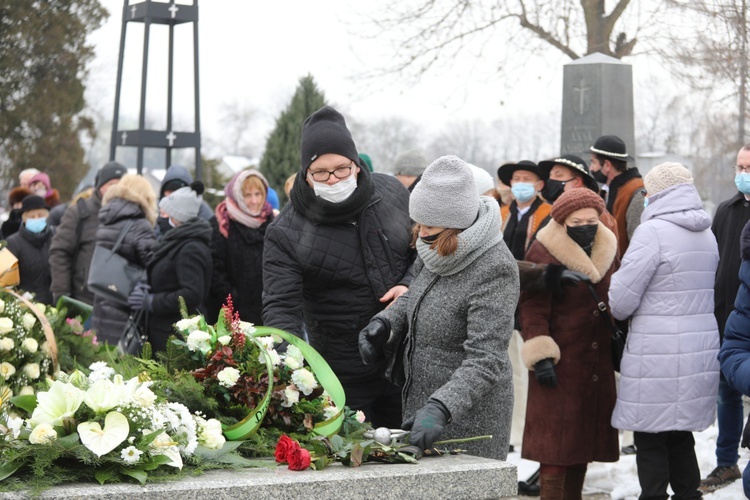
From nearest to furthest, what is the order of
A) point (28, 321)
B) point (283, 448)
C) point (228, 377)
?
point (283, 448)
point (228, 377)
point (28, 321)

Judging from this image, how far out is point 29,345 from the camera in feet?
14.5

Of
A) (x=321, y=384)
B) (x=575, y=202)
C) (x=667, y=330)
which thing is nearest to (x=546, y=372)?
(x=667, y=330)

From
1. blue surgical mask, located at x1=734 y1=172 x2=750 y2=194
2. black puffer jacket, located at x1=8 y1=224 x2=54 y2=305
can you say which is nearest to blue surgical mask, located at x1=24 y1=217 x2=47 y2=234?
black puffer jacket, located at x1=8 y1=224 x2=54 y2=305

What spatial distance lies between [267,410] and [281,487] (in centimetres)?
64

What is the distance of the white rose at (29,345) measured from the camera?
14.5 feet

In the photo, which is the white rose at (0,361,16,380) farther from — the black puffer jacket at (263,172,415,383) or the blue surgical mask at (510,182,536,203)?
the blue surgical mask at (510,182,536,203)

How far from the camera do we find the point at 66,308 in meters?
5.23

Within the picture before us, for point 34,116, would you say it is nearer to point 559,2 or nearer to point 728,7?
point 559,2

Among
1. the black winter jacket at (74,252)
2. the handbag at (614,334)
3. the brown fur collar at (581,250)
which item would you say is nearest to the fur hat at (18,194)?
the black winter jacket at (74,252)

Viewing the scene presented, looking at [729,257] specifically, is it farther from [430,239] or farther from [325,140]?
[430,239]

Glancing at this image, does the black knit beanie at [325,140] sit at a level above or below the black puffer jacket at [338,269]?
above

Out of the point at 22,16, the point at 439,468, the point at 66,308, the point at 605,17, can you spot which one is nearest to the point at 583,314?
the point at 66,308

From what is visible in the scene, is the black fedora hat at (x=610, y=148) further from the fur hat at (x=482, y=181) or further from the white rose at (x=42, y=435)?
the white rose at (x=42, y=435)

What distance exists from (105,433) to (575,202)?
3708 millimetres
